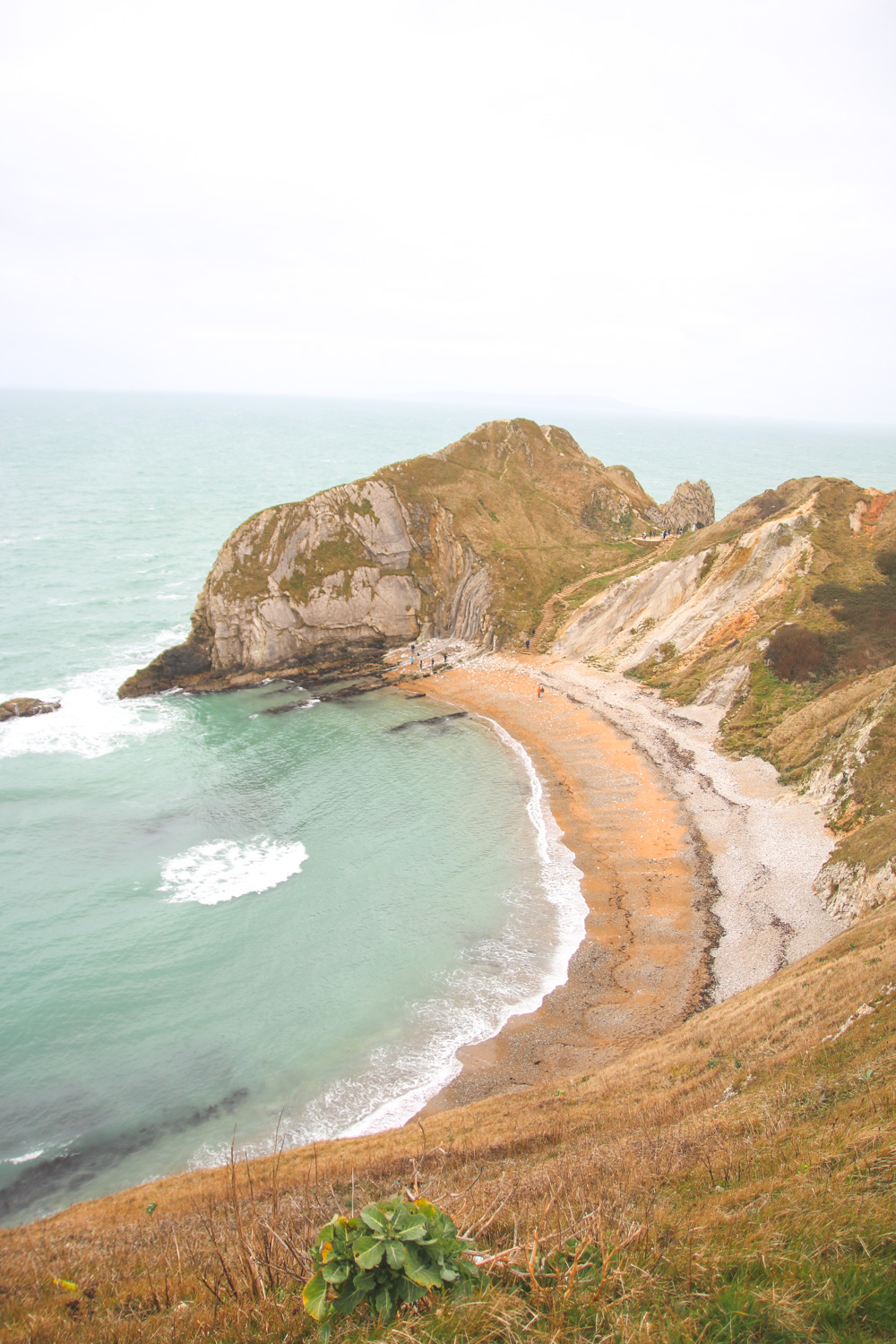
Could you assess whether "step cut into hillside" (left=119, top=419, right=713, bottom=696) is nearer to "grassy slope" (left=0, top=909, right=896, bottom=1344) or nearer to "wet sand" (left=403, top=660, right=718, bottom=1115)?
"wet sand" (left=403, top=660, right=718, bottom=1115)

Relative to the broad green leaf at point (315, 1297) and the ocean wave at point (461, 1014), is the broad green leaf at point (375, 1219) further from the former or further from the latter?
the ocean wave at point (461, 1014)

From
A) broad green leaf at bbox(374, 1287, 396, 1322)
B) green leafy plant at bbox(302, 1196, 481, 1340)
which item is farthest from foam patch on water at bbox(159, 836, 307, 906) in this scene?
broad green leaf at bbox(374, 1287, 396, 1322)

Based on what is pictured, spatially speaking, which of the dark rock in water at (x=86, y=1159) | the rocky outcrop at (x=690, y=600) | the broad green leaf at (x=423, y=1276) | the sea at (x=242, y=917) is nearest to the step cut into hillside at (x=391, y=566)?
the sea at (x=242, y=917)

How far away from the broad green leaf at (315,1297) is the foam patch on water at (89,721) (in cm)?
4543

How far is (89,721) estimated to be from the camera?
1972 inches

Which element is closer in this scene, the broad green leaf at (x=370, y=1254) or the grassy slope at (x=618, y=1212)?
the broad green leaf at (x=370, y=1254)

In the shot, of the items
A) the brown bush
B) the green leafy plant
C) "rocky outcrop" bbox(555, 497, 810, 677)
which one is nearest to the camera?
the green leafy plant

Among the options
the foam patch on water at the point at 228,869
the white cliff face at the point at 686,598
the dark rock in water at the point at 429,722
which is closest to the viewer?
the foam patch on water at the point at 228,869

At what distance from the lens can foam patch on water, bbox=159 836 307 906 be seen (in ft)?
106

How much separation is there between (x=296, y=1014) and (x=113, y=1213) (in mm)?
9004

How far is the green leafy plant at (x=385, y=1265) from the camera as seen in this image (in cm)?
547

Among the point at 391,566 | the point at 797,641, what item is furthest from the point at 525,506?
the point at 797,641

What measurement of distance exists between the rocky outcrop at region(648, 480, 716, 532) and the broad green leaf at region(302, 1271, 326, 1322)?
3034 inches

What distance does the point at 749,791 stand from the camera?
36844mm
